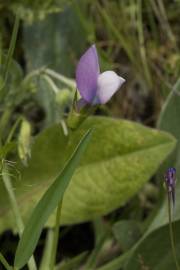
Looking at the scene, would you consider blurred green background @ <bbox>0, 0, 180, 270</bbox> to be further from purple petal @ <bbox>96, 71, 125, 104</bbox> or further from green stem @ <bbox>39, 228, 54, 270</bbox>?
purple petal @ <bbox>96, 71, 125, 104</bbox>

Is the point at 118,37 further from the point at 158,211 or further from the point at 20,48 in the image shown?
the point at 158,211

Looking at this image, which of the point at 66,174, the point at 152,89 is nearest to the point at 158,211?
the point at 152,89

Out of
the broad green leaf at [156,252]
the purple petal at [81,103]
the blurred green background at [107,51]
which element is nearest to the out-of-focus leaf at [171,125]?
the broad green leaf at [156,252]

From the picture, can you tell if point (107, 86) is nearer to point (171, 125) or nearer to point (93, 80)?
point (93, 80)

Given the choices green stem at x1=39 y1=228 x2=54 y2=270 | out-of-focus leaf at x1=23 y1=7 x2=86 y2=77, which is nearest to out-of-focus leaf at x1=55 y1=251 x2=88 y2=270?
green stem at x1=39 y1=228 x2=54 y2=270

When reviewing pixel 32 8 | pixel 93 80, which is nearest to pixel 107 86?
pixel 93 80

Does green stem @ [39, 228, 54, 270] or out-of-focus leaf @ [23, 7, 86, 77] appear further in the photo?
out-of-focus leaf @ [23, 7, 86, 77]

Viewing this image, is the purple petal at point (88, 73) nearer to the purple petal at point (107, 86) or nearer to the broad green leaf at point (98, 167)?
the purple petal at point (107, 86)
